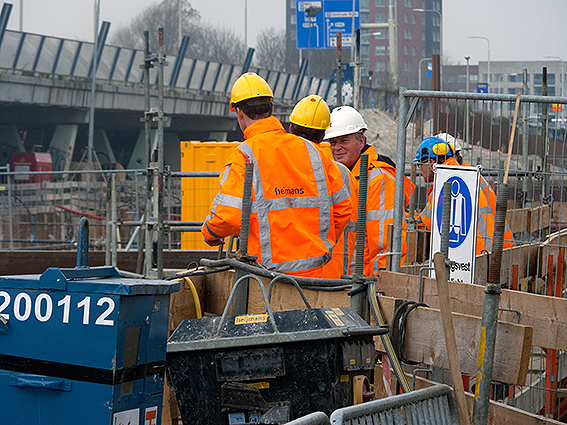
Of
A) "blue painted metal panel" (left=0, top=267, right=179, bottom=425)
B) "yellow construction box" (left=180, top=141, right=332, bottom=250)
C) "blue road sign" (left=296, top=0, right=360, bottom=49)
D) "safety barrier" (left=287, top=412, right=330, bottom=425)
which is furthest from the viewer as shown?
"blue road sign" (left=296, top=0, right=360, bottom=49)

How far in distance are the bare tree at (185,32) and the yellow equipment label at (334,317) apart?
83829 mm

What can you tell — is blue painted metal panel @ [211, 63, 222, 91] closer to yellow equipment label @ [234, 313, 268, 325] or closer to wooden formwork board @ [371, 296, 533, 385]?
wooden formwork board @ [371, 296, 533, 385]

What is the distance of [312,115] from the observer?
5188mm

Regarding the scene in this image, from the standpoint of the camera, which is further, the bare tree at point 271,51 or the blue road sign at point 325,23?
the bare tree at point 271,51

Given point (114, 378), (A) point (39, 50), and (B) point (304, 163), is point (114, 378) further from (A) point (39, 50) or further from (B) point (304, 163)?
(A) point (39, 50)

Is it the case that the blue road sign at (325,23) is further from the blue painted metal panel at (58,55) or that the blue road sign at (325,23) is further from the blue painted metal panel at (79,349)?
the blue painted metal panel at (79,349)

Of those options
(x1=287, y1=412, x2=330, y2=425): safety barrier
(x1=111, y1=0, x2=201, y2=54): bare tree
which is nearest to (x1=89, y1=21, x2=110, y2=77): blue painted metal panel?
(x1=287, y1=412, x2=330, y2=425): safety barrier

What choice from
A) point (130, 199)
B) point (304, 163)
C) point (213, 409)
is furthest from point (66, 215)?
point (213, 409)

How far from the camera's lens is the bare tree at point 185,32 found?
85312 mm

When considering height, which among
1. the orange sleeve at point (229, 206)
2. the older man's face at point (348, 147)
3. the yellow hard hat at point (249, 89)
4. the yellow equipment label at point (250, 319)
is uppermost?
the yellow hard hat at point (249, 89)

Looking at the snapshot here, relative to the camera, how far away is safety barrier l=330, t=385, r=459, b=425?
2.85 meters

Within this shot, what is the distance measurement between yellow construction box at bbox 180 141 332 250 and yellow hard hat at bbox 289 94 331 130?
7224mm

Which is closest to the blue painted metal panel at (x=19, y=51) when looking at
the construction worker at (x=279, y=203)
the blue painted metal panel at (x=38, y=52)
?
the blue painted metal panel at (x=38, y=52)

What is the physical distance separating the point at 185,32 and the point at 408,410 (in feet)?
301
